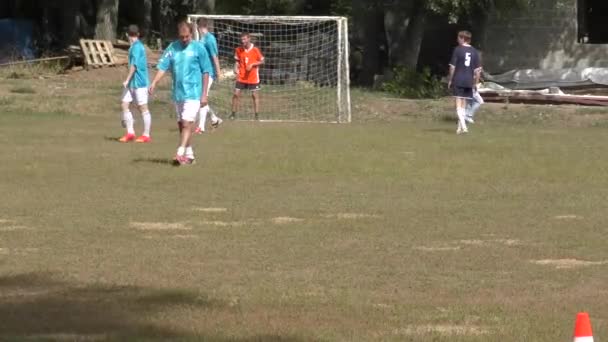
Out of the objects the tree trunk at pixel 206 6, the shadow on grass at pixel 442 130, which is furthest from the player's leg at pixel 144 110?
the tree trunk at pixel 206 6

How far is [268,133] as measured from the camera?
Result: 968 inches

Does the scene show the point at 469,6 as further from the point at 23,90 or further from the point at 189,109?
the point at 189,109

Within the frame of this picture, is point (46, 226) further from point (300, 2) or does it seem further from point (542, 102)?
point (300, 2)

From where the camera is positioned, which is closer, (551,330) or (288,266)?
(551,330)

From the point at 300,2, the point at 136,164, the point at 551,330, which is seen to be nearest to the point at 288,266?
the point at 551,330

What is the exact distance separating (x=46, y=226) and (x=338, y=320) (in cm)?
499

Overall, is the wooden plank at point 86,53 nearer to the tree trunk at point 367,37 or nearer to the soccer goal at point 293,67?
the soccer goal at point 293,67

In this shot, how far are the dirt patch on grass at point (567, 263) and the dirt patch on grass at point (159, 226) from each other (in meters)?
3.53

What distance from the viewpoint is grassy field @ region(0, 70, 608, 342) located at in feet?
28.2

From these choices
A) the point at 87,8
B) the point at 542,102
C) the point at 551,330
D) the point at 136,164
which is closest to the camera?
the point at 551,330

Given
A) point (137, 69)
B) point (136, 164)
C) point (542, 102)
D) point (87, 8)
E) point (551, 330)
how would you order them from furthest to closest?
point (87, 8), point (542, 102), point (137, 69), point (136, 164), point (551, 330)

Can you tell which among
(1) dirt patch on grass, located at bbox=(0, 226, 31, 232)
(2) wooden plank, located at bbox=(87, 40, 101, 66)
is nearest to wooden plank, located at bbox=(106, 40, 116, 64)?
(2) wooden plank, located at bbox=(87, 40, 101, 66)

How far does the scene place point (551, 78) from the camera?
3519cm

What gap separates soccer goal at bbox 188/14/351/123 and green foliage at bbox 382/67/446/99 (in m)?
1.45
